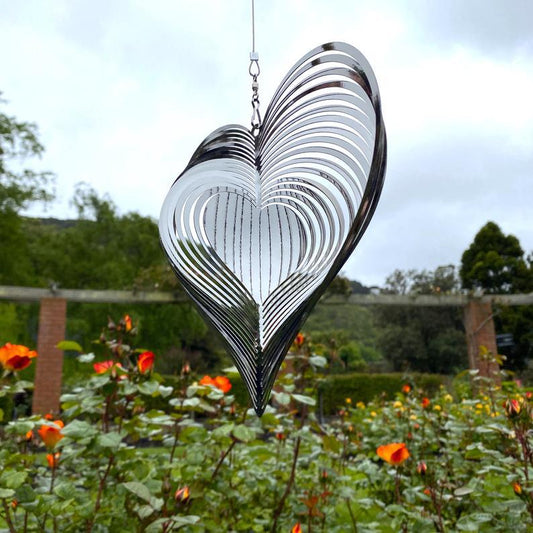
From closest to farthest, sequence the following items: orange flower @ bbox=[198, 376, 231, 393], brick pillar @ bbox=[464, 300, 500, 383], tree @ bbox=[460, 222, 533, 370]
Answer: orange flower @ bbox=[198, 376, 231, 393]
brick pillar @ bbox=[464, 300, 500, 383]
tree @ bbox=[460, 222, 533, 370]

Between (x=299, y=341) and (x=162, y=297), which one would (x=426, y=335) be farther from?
(x=299, y=341)

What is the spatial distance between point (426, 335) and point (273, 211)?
53.6ft

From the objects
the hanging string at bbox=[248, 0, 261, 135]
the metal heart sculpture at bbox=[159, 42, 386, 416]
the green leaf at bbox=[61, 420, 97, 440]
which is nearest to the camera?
the metal heart sculpture at bbox=[159, 42, 386, 416]

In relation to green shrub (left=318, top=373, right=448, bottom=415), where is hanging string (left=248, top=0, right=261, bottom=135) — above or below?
above

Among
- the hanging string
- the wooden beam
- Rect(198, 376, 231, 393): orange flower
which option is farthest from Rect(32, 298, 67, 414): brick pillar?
the hanging string

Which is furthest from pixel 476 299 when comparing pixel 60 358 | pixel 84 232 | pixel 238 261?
pixel 84 232

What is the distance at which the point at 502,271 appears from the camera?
1487 centimetres

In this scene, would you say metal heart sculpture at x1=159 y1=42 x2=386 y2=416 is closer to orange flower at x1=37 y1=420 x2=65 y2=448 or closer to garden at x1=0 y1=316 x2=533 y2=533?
garden at x1=0 y1=316 x2=533 y2=533

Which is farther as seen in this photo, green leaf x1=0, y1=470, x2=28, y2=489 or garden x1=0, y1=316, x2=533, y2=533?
garden x1=0, y1=316, x2=533, y2=533

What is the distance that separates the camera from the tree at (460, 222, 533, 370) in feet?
44.5

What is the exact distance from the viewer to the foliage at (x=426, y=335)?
50.8 feet

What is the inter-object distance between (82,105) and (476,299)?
18.4 ft

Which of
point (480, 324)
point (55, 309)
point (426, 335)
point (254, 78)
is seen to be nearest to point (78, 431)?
point (254, 78)

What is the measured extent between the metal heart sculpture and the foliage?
1468cm
